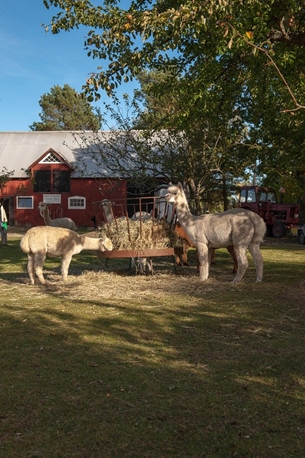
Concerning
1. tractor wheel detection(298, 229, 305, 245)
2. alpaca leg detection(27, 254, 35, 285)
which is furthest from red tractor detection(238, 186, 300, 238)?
alpaca leg detection(27, 254, 35, 285)

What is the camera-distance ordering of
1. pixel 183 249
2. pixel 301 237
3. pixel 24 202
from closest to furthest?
pixel 183 249, pixel 301 237, pixel 24 202

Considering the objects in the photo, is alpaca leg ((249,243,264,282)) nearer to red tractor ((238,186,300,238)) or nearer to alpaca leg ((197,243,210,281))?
alpaca leg ((197,243,210,281))

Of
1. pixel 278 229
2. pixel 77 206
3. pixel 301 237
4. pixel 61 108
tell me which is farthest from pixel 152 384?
pixel 61 108

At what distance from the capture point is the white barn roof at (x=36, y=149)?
43309 millimetres

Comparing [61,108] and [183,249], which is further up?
[61,108]

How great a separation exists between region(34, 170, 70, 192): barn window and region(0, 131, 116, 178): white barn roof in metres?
1.10

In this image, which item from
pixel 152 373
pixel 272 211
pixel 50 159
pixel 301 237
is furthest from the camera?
pixel 50 159

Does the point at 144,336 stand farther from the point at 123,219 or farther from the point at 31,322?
the point at 123,219

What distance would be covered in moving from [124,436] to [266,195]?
96.9ft

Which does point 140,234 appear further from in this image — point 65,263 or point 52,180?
point 52,180

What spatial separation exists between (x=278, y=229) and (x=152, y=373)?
82.0ft

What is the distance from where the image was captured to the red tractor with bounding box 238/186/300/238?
93.7 ft

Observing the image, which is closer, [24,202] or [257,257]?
[257,257]

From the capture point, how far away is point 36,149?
46000 mm
